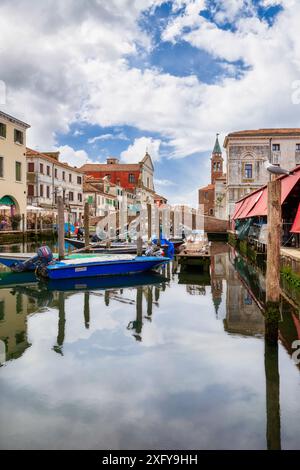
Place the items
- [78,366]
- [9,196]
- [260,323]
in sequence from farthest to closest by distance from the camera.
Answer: [9,196] < [260,323] < [78,366]

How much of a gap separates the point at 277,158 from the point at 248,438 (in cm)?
3860

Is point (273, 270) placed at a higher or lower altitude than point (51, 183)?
lower

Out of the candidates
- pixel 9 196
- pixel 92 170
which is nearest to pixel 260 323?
pixel 9 196

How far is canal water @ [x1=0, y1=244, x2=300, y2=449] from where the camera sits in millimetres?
4023

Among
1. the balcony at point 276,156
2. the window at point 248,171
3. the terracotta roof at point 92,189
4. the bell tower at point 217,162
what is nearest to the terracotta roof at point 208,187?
the bell tower at point 217,162

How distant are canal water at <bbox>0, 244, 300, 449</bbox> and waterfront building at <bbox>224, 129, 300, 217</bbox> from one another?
30813mm

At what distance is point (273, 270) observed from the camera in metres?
6.22

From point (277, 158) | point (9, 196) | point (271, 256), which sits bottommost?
point (271, 256)

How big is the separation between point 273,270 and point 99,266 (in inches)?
330

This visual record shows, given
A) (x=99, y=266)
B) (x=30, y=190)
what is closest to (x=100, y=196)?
(x=30, y=190)

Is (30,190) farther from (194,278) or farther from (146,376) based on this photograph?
(146,376)

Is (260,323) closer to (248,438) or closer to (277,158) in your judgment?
(248,438)

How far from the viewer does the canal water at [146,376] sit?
4.02 m

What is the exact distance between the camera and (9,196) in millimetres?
26906
